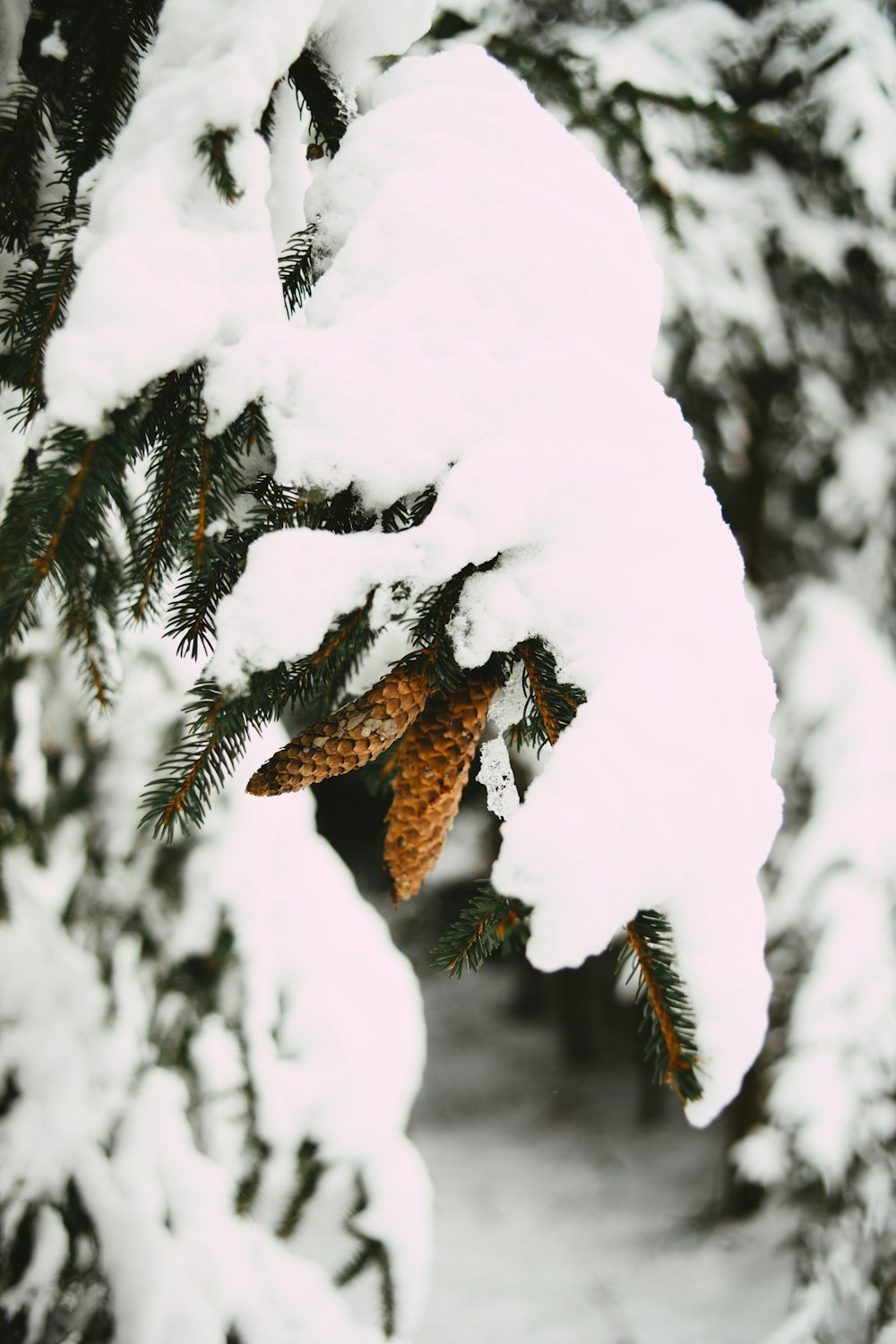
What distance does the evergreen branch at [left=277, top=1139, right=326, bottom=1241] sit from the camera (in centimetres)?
198

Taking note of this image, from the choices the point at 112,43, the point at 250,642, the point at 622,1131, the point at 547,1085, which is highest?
the point at 112,43

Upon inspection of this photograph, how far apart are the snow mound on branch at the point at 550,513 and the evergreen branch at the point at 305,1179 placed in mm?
1501

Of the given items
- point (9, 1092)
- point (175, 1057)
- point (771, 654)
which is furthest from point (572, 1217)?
point (9, 1092)

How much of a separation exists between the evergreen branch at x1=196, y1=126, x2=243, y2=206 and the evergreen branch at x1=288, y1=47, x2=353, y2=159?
0.33 m

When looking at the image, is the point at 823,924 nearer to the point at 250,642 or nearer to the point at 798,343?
the point at 798,343

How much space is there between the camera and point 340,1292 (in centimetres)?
201

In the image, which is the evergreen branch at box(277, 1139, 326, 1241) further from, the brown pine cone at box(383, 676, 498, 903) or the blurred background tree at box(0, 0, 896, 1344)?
the brown pine cone at box(383, 676, 498, 903)

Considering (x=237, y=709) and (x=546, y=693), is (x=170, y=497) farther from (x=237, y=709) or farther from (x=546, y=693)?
(x=546, y=693)

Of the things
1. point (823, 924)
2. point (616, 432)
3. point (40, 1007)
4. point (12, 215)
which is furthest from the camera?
point (823, 924)

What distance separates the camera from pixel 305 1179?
2.00 m

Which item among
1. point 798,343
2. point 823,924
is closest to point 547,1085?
point 823,924

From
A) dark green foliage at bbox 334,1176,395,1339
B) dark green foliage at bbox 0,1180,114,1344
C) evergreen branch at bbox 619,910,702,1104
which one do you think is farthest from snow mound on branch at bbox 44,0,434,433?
dark green foliage at bbox 334,1176,395,1339

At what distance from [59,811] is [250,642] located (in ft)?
4.54

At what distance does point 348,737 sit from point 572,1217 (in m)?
5.80
